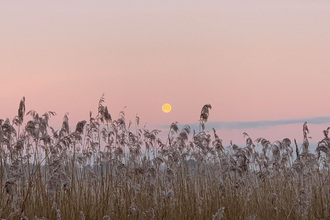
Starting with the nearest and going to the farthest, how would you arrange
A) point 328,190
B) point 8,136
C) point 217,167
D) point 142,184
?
point 8,136
point 142,184
point 328,190
point 217,167

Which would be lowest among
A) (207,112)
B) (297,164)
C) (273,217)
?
(273,217)

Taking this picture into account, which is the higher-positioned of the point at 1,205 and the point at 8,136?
the point at 8,136

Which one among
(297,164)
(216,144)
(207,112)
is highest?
(207,112)

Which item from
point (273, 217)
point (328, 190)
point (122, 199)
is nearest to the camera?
point (122, 199)

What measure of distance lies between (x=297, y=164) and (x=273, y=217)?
1.00 metres

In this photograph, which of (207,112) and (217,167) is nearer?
(207,112)

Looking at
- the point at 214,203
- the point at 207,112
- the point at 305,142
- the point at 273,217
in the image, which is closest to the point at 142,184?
the point at 214,203

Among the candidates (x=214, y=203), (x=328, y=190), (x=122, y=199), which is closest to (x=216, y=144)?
(x=214, y=203)

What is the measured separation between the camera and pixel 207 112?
565 centimetres

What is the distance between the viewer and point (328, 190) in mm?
7332

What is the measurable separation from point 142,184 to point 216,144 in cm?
156

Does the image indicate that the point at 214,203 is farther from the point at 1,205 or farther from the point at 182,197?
the point at 1,205

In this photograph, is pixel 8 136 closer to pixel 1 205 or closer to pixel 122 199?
pixel 1 205

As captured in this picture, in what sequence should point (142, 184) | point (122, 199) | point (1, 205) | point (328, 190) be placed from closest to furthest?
1. point (1, 205)
2. point (122, 199)
3. point (142, 184)
4. point (328, 190)
